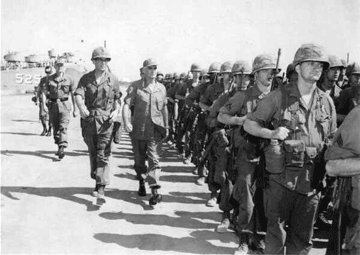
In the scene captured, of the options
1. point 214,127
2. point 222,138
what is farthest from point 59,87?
point 222,138

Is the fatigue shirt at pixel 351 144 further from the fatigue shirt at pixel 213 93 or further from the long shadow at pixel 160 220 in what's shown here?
the fatigue shirt at pixel 213 93

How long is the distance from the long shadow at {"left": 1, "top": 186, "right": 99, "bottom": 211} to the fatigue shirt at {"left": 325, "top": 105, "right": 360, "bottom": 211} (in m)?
4.13

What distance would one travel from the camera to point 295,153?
3.27 metres

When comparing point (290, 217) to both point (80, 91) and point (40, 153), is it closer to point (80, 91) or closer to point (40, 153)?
point (80, 91)

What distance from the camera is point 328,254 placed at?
10.0ft

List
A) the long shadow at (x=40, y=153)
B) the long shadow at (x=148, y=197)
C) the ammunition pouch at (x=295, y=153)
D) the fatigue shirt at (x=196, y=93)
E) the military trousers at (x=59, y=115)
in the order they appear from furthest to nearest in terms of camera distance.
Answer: the military trousers at (x=59, y=115) < the long shadow at (x=40, y=153) < the fatigue shirt at (x=196, y=93) < the long shadow at (x=148, y=197) < the ammunition pouch at (x=295, y=153)

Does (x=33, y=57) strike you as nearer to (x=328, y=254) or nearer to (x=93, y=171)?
(x=93, y=171)

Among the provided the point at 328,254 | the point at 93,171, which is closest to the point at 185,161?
the point at 93,171

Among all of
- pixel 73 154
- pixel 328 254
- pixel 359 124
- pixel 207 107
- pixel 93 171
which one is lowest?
pixel 73 154

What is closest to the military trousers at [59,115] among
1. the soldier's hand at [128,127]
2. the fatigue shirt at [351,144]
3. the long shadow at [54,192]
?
the long shadow at [54,192]

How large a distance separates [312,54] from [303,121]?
1.96 feet

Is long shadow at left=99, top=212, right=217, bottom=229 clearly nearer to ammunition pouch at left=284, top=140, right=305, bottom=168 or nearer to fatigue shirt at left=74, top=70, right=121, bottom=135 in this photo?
fatigue shirt at left=74, top=70, right=121, bottom=135

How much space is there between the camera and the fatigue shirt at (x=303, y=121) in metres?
3.33

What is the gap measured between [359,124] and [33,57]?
2388 inches
